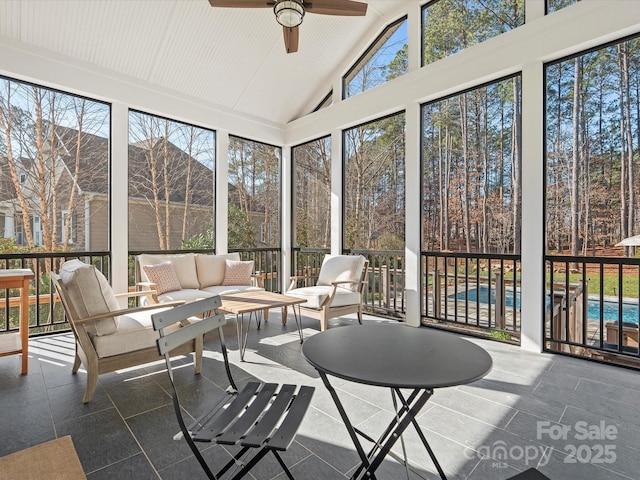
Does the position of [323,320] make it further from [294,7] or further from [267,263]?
[294,7]

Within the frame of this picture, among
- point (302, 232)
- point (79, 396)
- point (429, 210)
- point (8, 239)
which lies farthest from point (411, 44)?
point (8, 239)

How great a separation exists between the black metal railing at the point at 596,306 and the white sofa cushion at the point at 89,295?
400cm

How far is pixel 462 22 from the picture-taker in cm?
432

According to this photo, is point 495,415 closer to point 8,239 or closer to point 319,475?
point 319,475

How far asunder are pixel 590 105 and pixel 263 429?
13.4 feet

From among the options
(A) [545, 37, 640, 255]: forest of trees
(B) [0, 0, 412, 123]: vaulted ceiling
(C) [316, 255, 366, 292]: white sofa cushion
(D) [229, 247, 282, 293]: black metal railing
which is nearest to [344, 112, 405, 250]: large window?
(C) [316, 255, 366, 292]: white sofa cushion

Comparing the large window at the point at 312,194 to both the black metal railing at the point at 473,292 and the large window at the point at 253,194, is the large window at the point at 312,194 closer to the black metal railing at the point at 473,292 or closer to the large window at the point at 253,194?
the large window at the point at 253,194

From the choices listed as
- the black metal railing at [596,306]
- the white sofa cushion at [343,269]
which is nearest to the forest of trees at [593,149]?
the black metal railing at [596,306]

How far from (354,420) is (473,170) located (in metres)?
3.37

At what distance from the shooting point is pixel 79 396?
253cm

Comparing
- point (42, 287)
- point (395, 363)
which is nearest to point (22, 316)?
point (42, 287)

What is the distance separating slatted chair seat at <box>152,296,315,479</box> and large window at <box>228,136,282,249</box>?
15.0ft

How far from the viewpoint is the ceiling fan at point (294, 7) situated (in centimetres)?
290

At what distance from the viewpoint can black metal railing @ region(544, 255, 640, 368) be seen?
3.27m
